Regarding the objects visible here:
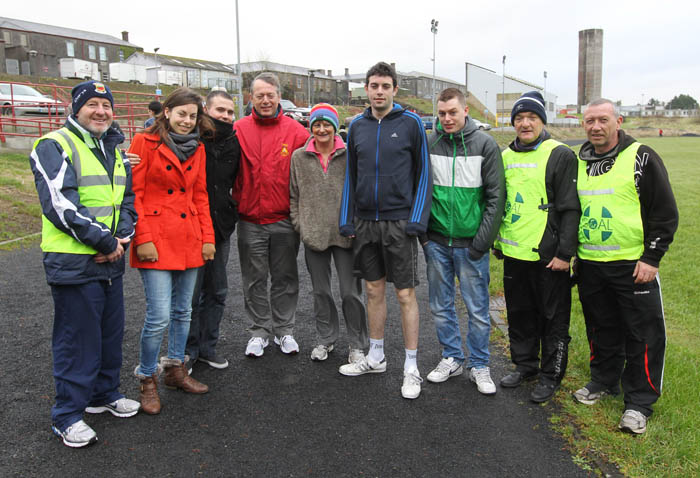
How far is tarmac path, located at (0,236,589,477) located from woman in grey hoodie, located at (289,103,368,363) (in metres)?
0.50

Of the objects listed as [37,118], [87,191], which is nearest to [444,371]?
[87,191]

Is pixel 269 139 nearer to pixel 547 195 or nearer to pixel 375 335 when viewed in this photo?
pixel 375 335

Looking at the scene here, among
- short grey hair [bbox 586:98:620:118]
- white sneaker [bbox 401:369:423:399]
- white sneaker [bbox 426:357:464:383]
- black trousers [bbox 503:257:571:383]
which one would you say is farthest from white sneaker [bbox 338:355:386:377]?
short grey hair [bbox 586:98:620:118]

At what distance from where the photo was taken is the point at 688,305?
21.4 feet

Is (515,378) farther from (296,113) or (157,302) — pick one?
(296,113)

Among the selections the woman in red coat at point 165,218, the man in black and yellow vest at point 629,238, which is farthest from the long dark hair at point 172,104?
the man in black and yellow vest at point 629,238

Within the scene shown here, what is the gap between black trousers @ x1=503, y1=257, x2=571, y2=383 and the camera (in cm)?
396

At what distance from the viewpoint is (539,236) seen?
152 inches

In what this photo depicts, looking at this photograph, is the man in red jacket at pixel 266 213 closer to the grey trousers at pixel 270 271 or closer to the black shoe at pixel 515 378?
the grey trousers at pixel 270 271

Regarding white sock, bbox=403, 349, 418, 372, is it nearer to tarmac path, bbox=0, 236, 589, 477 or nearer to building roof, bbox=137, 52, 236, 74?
tarmac path, bbox=0, 236, 589, 477

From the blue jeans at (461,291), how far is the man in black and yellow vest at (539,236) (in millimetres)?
219

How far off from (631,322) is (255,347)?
2.99 meters

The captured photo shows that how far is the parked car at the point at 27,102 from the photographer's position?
1941 centimetres

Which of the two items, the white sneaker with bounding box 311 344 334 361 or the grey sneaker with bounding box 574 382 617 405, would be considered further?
the white sneaker with bounding box 311 344 334 361
